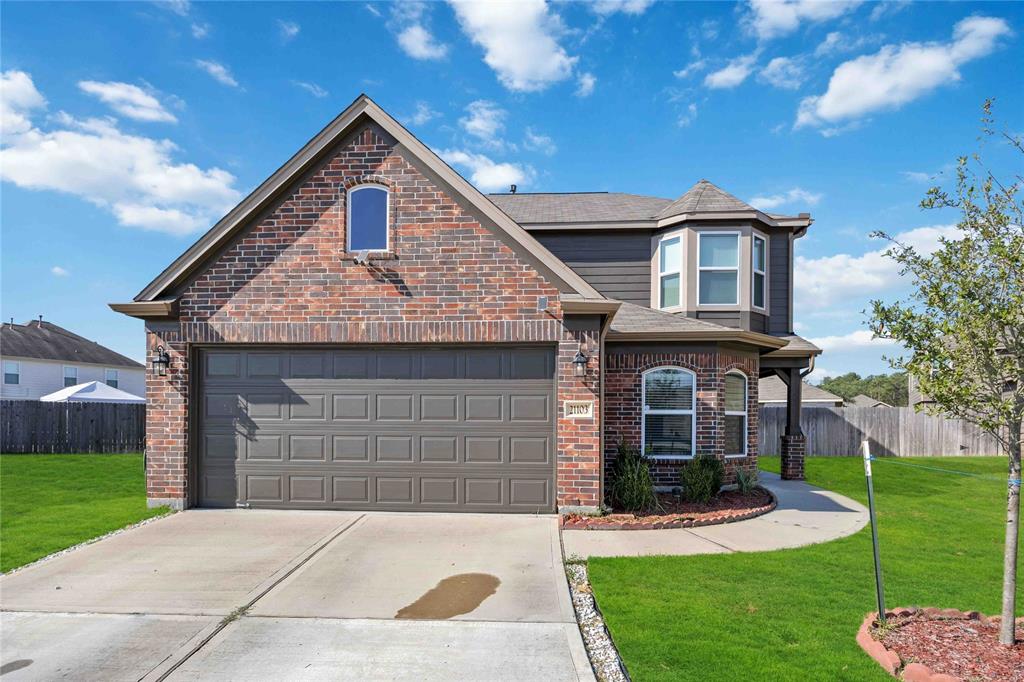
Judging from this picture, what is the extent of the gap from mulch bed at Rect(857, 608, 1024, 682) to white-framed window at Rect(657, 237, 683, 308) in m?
8.44

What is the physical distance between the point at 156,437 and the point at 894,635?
1007cm

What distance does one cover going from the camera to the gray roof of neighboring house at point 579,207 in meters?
14.0

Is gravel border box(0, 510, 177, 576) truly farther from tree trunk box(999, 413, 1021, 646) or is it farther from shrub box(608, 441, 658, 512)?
tree trunk box(999, 413, 1021, 646)

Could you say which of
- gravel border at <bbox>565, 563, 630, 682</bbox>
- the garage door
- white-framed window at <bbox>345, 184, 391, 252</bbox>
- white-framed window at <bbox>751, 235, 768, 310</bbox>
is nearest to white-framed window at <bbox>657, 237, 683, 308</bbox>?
white-framed window at <bbox>751, 235, 768, 310</bbox>

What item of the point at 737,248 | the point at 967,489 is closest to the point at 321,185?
the point at 737,248

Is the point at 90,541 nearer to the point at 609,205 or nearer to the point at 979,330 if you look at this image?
the point at 979,330

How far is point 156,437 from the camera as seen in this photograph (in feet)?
30.1

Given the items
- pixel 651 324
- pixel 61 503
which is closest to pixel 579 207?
pixel 651 324

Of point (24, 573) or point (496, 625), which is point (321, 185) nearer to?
point (24, 573)

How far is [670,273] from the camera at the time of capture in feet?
43.0

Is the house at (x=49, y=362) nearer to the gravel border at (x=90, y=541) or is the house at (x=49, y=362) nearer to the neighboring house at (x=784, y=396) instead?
the gravel border at (x=90, y=541)

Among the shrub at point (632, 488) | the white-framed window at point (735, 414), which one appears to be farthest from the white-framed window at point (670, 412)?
the shrub at point (632, 488)

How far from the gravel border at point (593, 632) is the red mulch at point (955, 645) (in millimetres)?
2225

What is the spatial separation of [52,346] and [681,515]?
1384 inches
